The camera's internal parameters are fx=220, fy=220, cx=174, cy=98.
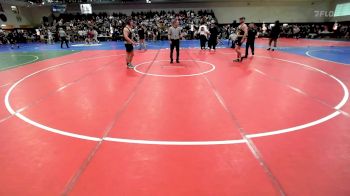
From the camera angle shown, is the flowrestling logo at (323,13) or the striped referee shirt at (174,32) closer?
the striped referee shirt at (174,32)

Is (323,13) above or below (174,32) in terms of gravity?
above

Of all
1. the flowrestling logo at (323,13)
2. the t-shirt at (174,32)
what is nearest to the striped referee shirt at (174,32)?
the t-shirt at (174,32)

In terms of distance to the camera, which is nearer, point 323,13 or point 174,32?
point 174,32

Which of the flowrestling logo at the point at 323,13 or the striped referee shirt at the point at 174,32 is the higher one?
the flowrestling logo at the point at 323,13

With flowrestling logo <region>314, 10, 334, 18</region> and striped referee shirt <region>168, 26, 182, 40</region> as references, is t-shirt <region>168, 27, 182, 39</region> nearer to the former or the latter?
striped referee shirt <region>168, 26, 182, 40</region>

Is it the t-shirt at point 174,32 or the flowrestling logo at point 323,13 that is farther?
the flowrestling logo at point 323,13

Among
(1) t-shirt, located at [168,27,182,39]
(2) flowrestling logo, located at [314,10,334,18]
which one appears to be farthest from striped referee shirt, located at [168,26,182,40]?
(2) flowrestling logo, located at [314,10,334,18]

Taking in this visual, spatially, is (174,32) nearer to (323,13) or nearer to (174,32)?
(174,32)

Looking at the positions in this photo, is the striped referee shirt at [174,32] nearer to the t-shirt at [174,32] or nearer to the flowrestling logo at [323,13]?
the t-shirt at [174,32]

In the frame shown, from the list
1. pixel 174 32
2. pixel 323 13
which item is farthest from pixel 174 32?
pixel 323 13

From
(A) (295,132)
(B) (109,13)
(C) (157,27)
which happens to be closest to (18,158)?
(A) (295,132)

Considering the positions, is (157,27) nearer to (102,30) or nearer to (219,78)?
(102,30)

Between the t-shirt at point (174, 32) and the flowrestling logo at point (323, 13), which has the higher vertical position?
the flowrestling logo at point (323, 13)

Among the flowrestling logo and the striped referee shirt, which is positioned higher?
the flowrestling logo
